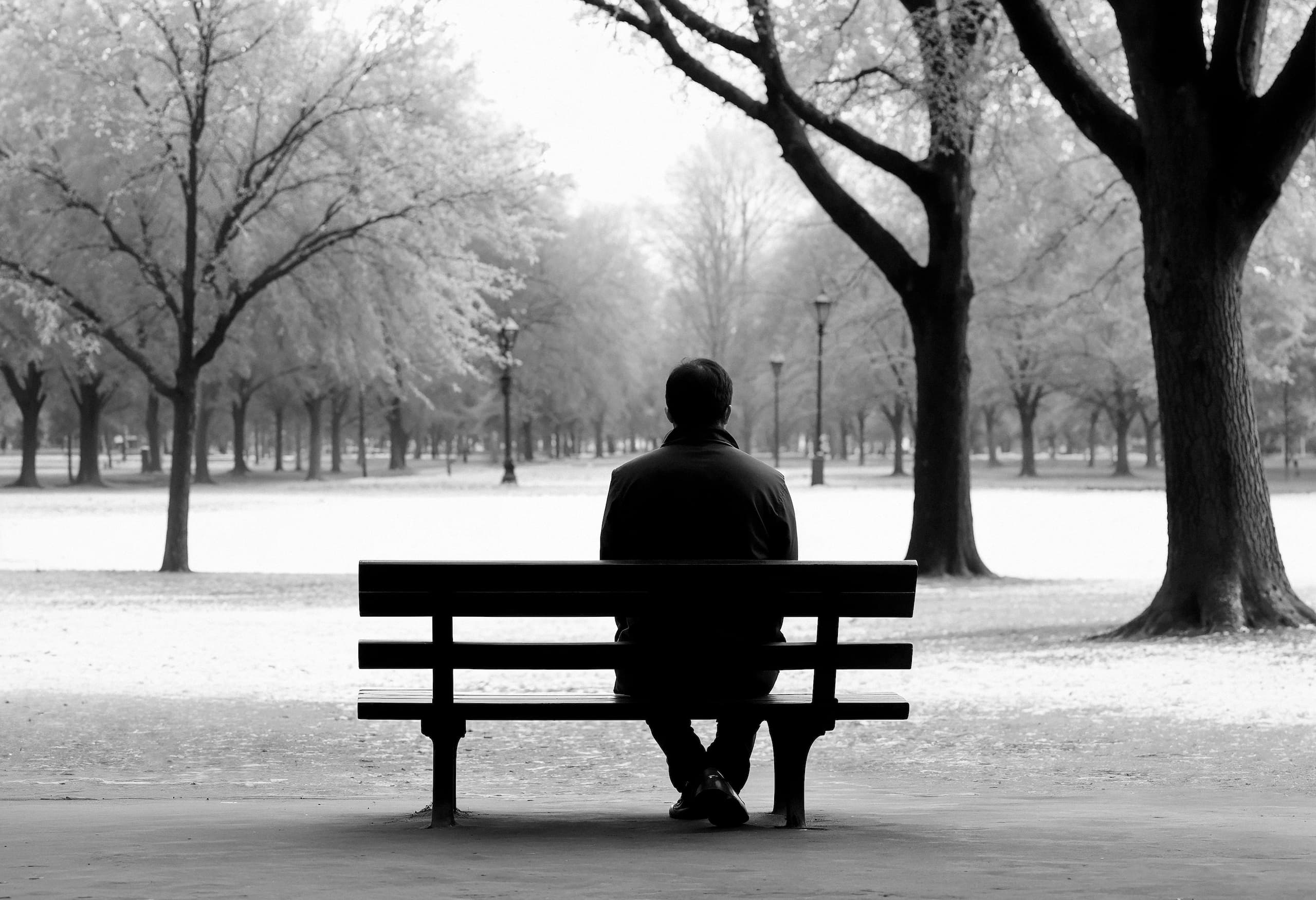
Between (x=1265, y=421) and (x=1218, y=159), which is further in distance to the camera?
(x=1265, y=421)

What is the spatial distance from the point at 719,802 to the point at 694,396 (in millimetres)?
1330

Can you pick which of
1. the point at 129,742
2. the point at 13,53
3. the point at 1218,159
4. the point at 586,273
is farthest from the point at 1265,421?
the point at 129,742

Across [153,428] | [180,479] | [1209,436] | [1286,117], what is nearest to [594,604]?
[1209,436]

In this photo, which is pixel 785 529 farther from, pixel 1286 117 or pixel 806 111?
pixel 806 111

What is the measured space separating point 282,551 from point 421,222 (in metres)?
5.84

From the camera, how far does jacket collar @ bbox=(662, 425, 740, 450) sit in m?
5.68

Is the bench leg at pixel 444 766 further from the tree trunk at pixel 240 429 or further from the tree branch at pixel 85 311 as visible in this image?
the tree trunk at pixel 240 429

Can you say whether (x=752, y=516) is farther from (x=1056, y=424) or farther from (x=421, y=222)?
(x=1056, y=424)

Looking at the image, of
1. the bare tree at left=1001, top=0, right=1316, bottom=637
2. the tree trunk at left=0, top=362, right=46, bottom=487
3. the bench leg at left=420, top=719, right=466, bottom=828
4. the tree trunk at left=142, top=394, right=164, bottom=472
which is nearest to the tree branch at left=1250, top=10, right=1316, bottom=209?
the bare tree at left=1001, top=0, right=1316, bottom=637

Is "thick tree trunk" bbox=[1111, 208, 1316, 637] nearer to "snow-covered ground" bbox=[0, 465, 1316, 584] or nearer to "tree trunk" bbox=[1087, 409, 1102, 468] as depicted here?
"snow-covered ground" bbox=[0, 465, 1316, 584]

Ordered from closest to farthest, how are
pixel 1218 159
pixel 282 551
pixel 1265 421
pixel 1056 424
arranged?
pixel 1218 159
pixel 282 551
pixel 1265 421
pixel 1056 424

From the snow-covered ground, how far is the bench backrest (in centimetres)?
1261

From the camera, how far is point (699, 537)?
5590mm

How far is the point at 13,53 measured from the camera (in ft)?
99.7
